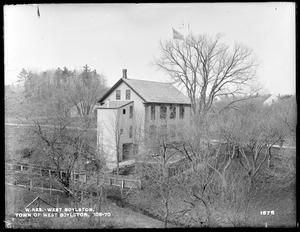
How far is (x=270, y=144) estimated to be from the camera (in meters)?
3.12

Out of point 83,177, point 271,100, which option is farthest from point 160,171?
point 271,100

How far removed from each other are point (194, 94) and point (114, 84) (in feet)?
A: 4.16

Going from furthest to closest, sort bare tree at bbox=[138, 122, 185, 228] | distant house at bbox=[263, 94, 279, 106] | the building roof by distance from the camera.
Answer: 1. the building roof
2. bare tree at bbox=[138, 122, 185, 228]
3. distant house at bbox=[263, 94, 279, 106]

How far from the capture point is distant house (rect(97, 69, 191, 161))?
322cm

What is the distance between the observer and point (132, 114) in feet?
11.1

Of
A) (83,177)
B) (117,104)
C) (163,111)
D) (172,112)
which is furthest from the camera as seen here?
(163,111)

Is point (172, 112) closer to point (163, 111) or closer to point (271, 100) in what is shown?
point (163, 111)

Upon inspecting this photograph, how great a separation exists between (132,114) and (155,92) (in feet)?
1.74

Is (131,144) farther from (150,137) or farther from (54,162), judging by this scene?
(54,162)

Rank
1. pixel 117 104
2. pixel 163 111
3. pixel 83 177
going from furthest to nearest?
pixel 163 111, pixel 117 104, pixel 83 177
